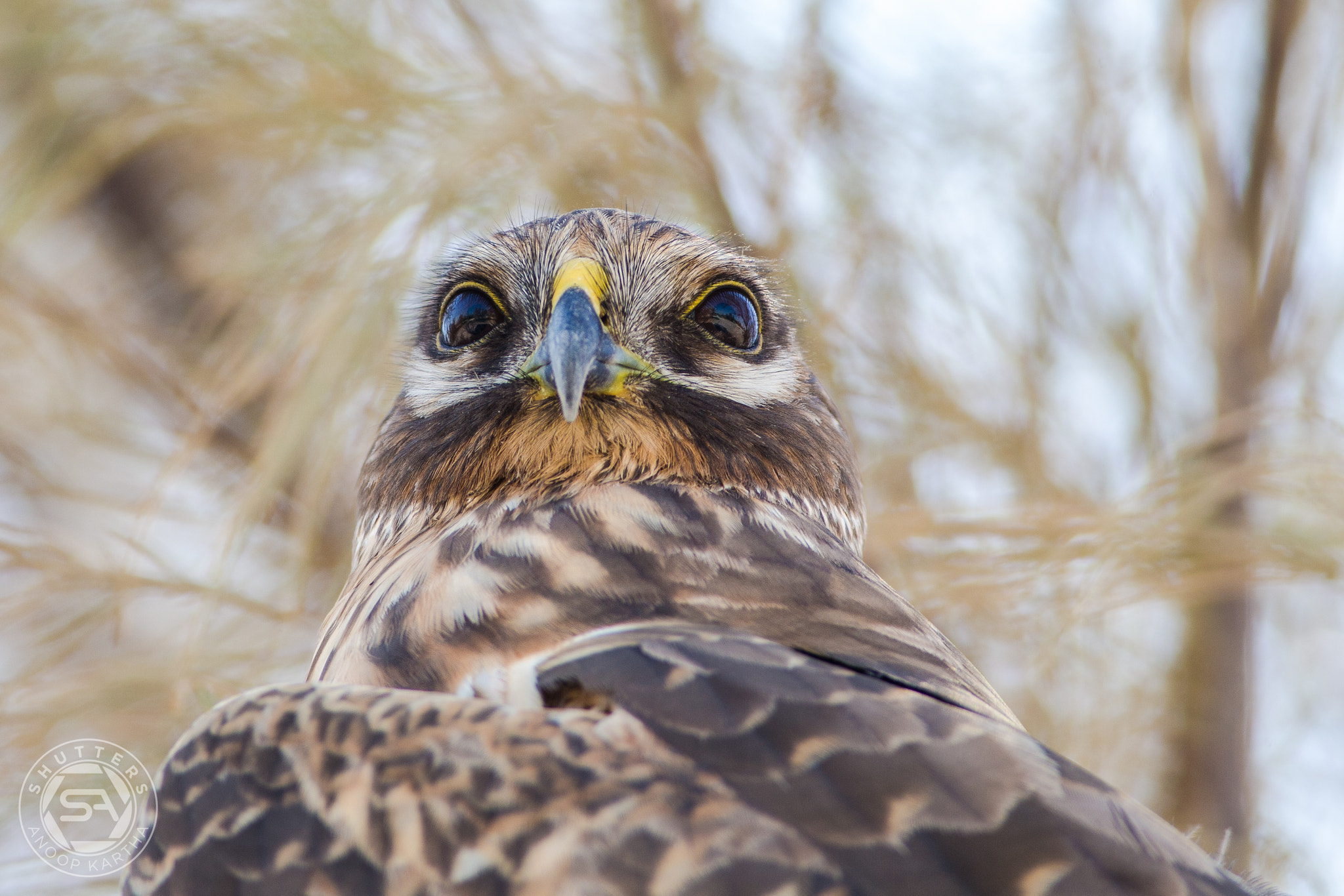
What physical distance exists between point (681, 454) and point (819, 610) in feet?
1.69

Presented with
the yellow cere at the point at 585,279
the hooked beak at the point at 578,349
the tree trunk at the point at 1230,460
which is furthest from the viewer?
the tree trunk at the point at 1230,460

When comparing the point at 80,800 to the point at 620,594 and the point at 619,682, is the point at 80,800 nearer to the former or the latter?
the point at 620,594

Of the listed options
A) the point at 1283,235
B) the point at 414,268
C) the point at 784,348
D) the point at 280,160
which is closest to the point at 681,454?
the point at 784,348

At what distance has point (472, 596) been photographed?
2043 mm

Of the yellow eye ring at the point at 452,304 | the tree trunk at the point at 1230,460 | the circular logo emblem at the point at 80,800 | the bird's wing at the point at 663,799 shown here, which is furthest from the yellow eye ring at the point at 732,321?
the circular logo emblem at the point at 80,800

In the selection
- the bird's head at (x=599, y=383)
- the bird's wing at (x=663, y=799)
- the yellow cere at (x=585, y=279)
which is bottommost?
the bird's wing at (x=663, y=799)

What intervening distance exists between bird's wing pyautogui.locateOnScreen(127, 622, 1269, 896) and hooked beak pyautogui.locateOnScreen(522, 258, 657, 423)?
1.91 feet

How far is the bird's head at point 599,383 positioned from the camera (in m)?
2.34

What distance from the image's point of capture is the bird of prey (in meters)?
1.48

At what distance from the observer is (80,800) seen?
3.01 metres

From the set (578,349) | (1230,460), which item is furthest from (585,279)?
(1230,460)

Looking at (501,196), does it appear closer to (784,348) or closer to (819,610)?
(784,348)

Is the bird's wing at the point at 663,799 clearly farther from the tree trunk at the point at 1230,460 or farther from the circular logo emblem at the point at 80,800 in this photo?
the tree trunk at the point at 1230,460

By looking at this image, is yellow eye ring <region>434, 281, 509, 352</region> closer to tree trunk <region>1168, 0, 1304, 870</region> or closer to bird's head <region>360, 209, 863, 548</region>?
bird's head <region>360, 209, 863, 548</region>
